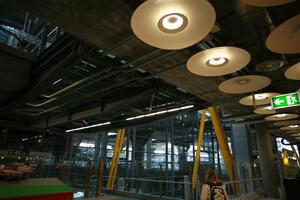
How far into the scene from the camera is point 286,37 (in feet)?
10.4

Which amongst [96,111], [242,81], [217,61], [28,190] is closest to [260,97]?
[242,81]

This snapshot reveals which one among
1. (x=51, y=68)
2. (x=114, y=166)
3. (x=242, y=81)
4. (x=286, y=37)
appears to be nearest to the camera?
(x=286, y=37)

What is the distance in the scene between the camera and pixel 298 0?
3518 millimetres

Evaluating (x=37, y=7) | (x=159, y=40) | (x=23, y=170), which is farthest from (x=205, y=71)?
(x=23, y=170)

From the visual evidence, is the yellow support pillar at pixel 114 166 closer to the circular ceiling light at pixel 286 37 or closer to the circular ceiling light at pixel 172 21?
the circular ceiling light at pixel 172 21

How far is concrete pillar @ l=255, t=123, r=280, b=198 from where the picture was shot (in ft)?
30.4

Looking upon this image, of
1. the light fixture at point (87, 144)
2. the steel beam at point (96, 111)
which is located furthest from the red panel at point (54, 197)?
the light fixture at point (87, 144)

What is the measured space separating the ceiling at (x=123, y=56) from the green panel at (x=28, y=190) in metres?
2.42

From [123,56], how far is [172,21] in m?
1.89

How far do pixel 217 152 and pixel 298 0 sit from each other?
2232cm

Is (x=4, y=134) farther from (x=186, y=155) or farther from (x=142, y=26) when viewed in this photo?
(x=186, y=155)

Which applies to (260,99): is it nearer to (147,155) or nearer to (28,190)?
(28,190)

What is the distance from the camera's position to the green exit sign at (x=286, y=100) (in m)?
5.48

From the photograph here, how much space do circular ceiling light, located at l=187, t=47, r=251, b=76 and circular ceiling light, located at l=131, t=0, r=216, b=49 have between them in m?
0.69
